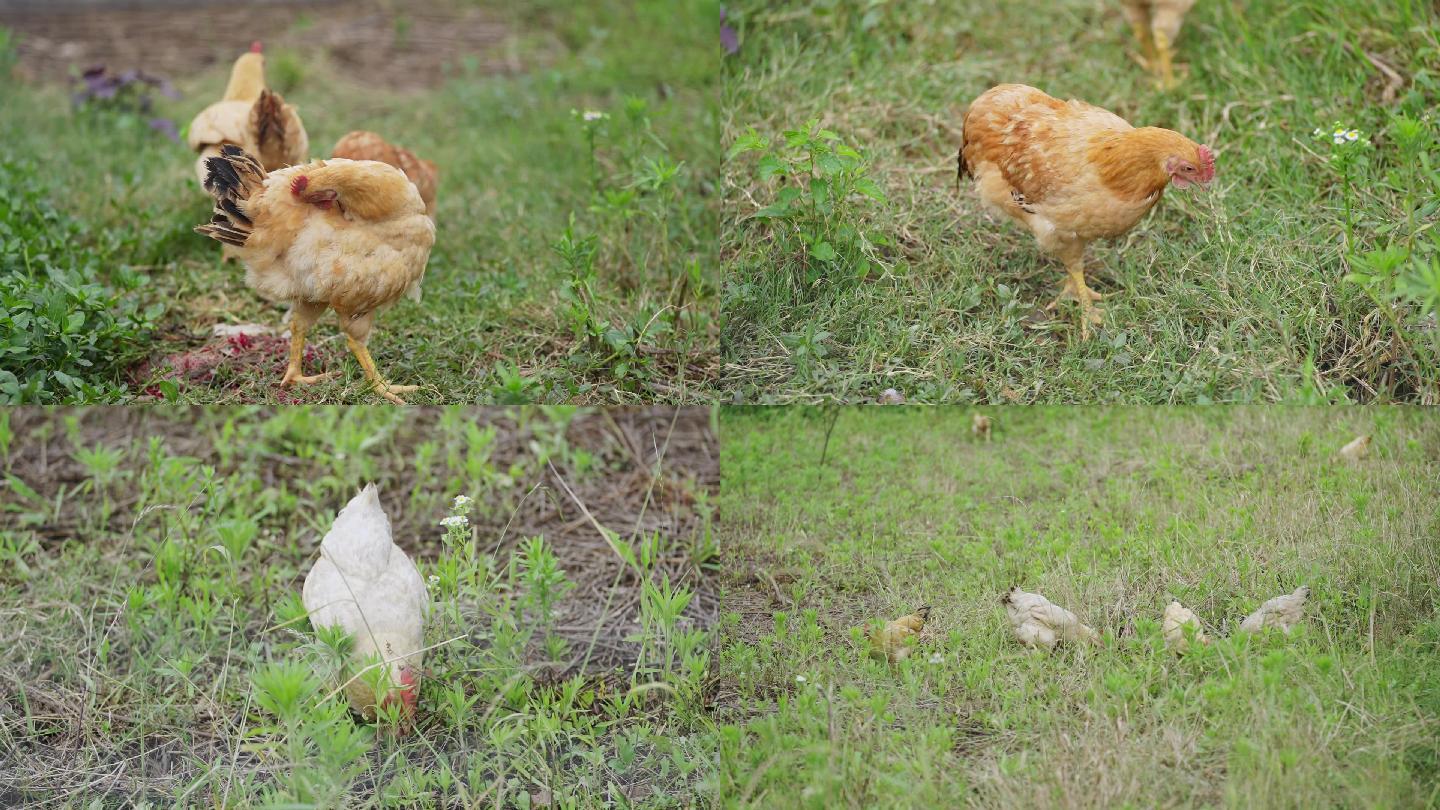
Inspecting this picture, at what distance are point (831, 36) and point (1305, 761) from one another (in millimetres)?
3094

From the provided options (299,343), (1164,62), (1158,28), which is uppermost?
(1158,28)

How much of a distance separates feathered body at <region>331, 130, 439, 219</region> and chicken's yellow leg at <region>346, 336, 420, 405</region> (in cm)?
72

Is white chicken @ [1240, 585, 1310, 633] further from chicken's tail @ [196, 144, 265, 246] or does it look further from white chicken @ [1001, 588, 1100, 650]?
chicken's tail @ [196, 144, 265, 246]

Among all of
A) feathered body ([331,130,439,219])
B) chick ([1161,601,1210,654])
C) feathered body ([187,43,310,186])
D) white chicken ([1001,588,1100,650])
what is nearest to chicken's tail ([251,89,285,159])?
feathered body ([187,43,310,186])

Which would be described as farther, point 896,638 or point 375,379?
point 375,379

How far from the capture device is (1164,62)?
405 centimetres

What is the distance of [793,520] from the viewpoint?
334 cm

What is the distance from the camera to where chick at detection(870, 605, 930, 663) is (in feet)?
9.38

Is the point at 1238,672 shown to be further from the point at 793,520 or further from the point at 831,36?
the point at 831,36

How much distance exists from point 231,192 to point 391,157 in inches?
38.3

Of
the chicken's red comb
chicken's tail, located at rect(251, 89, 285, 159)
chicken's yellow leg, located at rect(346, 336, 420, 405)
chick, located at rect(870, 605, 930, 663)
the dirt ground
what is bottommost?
the dirt ground

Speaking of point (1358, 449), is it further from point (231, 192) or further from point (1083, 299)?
point (231, 192)

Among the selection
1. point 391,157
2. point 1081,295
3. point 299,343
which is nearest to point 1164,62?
point 1081,295

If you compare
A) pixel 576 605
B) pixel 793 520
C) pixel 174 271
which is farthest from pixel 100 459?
pixel 793 520
